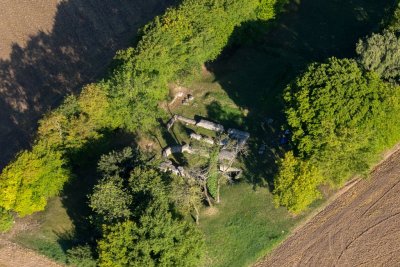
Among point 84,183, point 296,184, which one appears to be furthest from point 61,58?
point 296,184

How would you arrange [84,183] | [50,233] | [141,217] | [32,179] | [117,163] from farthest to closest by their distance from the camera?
[84,183] < [50,233] < [117,163] < [32,179] < [141,217]

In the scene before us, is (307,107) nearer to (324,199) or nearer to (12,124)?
(324,199)

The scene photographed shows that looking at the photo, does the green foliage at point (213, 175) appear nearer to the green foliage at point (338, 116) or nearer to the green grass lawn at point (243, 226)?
the green grass lawn at point (243, 226)

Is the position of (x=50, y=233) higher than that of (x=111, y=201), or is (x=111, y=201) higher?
(x=50, y=233)

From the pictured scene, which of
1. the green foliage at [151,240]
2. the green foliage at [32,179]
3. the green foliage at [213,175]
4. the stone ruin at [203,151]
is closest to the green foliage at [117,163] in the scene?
the stone ruin at [203,151]

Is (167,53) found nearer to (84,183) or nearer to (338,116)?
(84,183)

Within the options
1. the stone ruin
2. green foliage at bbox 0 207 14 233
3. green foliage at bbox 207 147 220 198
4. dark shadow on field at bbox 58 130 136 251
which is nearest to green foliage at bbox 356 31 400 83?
the stone ruin

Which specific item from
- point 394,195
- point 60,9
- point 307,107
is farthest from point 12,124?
point 394,195
